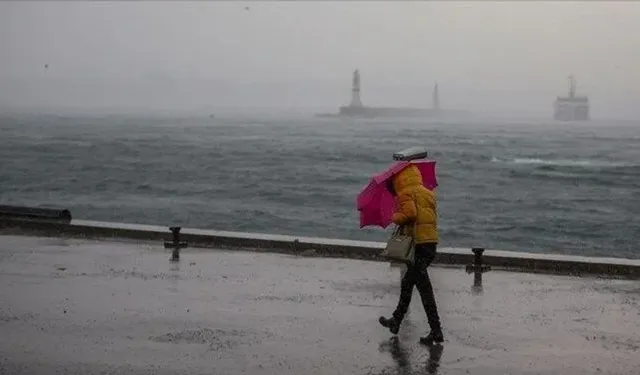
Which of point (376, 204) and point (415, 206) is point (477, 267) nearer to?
point (376, 204)

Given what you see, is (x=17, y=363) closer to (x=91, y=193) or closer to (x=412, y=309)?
(x=412, y=309)

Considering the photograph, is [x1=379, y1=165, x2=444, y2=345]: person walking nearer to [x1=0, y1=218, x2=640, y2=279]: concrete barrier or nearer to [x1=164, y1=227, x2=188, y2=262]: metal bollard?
[x1=0, y1=218, x2=640, y2=279]: concrete barrier

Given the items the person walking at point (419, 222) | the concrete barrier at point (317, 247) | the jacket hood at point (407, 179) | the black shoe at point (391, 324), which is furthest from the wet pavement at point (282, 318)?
the jacket hood at point (407, 179)

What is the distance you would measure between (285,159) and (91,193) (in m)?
31.5

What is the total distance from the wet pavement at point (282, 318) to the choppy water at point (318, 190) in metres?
18.3

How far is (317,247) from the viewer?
491 inches

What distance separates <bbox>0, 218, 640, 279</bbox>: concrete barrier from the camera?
11258mm

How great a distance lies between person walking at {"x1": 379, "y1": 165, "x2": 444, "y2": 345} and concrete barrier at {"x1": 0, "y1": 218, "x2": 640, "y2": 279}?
4082 millimetres

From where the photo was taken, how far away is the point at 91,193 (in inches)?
1881

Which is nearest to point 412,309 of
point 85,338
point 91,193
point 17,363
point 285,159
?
point 85,338

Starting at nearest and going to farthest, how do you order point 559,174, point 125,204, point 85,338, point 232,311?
point 85,338, point 232,311, point 125,204, point 559,174

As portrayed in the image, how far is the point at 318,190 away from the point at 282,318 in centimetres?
4169

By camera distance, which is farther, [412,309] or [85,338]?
[412,309]

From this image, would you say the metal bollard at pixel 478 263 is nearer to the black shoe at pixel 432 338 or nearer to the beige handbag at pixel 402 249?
the black shoe at pixel 432 338
